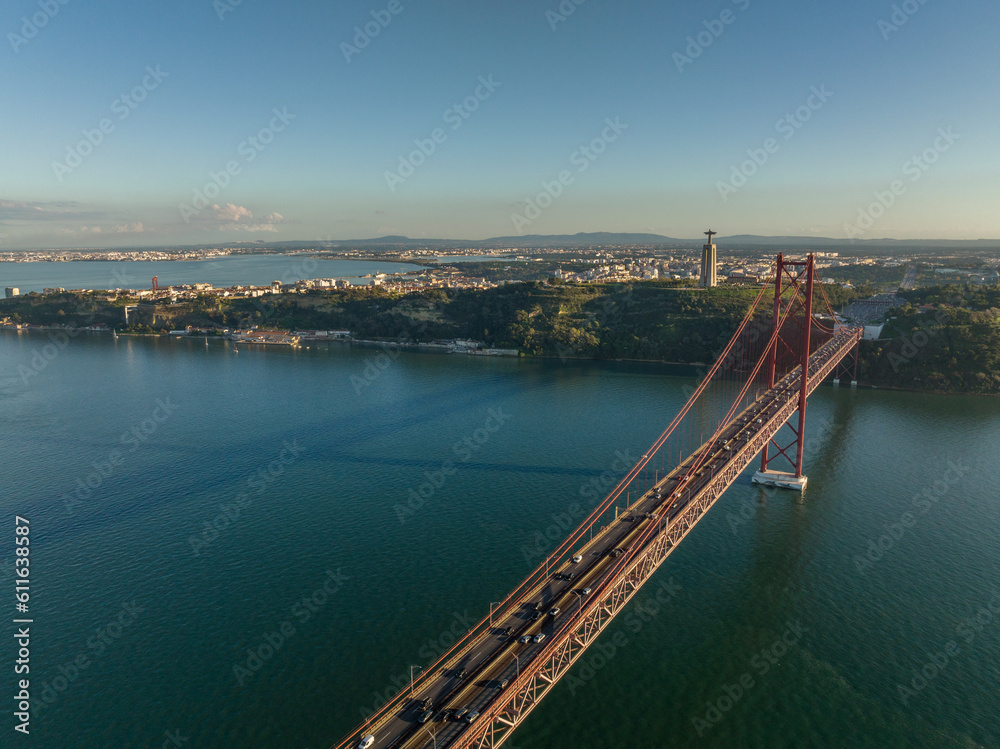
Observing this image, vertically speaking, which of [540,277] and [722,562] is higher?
[540,277]

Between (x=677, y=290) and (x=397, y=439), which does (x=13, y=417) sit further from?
(x=677, y=290)

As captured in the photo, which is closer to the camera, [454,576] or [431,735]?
[431,735]

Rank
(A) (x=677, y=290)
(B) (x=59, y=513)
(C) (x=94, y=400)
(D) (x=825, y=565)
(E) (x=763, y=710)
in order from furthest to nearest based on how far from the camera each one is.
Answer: (A) (x=677, y=290)
(C) (x=94, y=400)
(B) (x=59, y=513)
(D) (x=825, y=565)
(E) (x=763, y=710)

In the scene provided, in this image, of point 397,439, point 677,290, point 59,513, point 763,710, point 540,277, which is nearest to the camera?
point 763,710

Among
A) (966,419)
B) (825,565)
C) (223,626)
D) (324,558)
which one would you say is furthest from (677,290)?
(223,626)

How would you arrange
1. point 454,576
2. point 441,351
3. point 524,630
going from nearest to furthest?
point 524,630 → point 454,576 → point 441,351

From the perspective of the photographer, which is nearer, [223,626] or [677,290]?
[223,626]

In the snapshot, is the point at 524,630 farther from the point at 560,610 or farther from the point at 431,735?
the point at 431,735

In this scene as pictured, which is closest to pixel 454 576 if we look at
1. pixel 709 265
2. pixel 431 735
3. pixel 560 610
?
pixel 560 610
